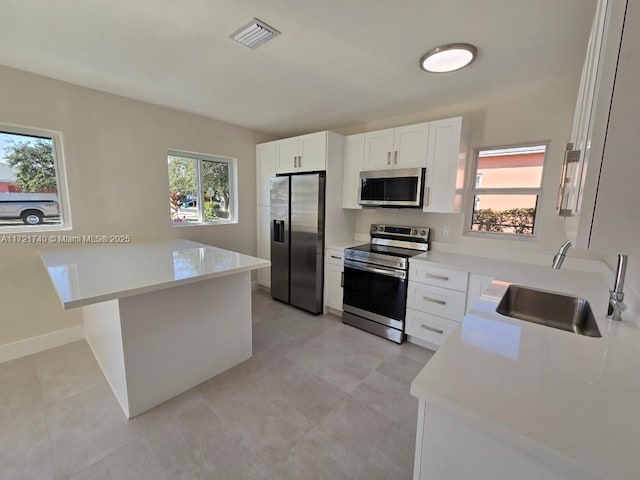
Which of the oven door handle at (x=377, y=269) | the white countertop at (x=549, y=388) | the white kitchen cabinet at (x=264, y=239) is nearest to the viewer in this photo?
the white countertop at (x=549, y=388)

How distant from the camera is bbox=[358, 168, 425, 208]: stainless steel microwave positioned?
2.79 meters

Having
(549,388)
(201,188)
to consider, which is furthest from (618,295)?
(201,188)

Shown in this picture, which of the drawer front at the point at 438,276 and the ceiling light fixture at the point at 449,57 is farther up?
the ceiling light fixture at the point at 449,57

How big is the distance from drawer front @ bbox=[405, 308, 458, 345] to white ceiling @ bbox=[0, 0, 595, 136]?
2095 millimetres

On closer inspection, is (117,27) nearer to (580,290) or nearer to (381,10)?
(381,10)

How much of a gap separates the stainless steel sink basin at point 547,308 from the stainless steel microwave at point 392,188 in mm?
1305

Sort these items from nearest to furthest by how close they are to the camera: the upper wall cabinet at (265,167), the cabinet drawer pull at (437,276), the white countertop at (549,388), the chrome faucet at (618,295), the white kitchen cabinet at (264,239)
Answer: the white countertop at (549,388) < the chrome faucet at (618,295) < the cabinet drawer pull at (437,276) < the upper wall cabinet at (265,167) < the white kitchen cabinet at (264,239)

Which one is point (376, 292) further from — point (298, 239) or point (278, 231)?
point (278, 231)

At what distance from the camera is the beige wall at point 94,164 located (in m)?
2.32

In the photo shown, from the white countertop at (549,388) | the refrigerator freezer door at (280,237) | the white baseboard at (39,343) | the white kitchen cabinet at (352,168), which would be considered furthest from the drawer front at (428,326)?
the white baseboard at (39,343)

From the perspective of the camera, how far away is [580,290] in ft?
5.66

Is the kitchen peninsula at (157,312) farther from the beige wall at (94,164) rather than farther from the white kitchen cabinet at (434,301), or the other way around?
the white kitchen cabinet at (434,301)

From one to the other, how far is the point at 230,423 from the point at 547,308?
214cm

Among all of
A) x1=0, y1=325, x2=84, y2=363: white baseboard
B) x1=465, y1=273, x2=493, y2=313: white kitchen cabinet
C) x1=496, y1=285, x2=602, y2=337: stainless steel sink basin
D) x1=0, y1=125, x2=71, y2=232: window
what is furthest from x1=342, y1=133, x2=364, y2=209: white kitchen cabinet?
x1=0, y1=325, x2=84, y2=363: white baseboard
